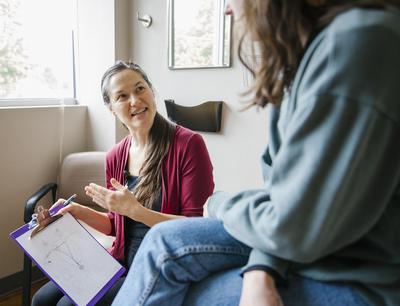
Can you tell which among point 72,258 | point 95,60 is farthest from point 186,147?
point 95,60

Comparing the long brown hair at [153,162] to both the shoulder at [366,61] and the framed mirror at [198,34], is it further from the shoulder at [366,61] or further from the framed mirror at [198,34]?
the shoulder at [366,61]

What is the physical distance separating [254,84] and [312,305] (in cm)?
36

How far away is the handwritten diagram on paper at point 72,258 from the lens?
1036mm

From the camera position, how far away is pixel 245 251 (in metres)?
0.61

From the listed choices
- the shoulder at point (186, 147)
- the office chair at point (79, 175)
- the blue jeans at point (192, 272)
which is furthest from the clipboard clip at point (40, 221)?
the office chair at point (79, 175)

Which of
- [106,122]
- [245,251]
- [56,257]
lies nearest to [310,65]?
[245,251]

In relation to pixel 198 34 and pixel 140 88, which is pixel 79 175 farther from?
pixel 198 34

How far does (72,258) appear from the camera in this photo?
3.56 ft

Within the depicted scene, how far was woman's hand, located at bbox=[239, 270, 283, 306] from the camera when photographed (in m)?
0.50

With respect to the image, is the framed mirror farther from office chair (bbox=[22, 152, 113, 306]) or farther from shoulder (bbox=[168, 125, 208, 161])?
office chair (bbox=[22, 152, 113, 306])

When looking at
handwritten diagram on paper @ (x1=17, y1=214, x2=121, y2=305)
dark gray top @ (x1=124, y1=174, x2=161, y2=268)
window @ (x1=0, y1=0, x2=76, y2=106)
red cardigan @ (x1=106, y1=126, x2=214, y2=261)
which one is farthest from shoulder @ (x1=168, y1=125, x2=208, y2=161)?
window @ (x1=0, y1=0, x2=76, y2=106)

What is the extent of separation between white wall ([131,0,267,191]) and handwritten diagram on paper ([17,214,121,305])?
85 centimetres

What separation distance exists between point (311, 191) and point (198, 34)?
153cm

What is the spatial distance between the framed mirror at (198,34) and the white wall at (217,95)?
45 millimetres
